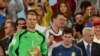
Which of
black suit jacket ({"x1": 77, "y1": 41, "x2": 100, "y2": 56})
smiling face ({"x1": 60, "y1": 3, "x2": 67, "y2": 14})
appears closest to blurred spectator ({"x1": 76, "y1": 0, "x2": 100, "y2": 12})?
smiling face ({"x1": 60, "y1": 3, "x2": 67, "y2": 14})

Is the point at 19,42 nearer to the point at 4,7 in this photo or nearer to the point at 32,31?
the point at 32,31

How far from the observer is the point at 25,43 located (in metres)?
10.1

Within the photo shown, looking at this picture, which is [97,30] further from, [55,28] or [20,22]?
[20,22]

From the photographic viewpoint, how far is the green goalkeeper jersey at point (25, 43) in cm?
1005

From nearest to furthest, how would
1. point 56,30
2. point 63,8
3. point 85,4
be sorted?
point 56,30 < point 63,8 < point 85,4

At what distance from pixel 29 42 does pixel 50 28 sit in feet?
5.12

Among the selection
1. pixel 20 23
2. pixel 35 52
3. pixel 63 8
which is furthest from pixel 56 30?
pixel 35 52

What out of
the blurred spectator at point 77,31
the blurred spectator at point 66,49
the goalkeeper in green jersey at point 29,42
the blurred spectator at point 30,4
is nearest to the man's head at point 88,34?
the blurred spectator at point 66,49

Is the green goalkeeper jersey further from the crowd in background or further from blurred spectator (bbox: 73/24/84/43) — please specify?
blurred spectator (bbox: 73/24/84/43)

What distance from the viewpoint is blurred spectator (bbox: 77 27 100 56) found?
10.5 m

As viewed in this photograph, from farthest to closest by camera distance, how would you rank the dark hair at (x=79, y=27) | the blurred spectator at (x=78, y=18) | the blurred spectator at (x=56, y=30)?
1. the blurred spectator at (x=78, y=18)
2. the dark hair at (x=79, y=27)
3. the blurred spectator at (x=56, y=30)

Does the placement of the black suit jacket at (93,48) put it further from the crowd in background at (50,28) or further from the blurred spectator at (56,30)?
the blurred spectator at (56,30)

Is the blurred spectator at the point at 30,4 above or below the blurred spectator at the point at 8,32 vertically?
above

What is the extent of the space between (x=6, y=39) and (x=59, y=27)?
49.7 inches
